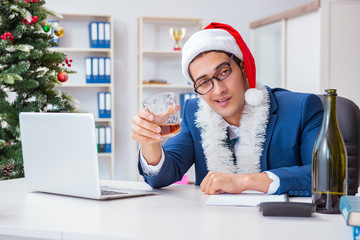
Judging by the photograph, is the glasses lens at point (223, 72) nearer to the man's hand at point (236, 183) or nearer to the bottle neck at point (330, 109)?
the man's hand at point (236, 183)

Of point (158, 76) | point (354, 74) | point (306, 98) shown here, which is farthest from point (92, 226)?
point (158, 76)

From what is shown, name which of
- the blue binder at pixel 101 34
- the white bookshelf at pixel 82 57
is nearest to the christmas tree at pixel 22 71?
the blue binder at pixel 101 34

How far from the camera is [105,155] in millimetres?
5047

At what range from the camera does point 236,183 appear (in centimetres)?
139

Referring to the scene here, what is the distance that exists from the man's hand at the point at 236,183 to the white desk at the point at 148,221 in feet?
0.23

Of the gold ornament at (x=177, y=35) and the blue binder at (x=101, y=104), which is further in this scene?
the gold ornament at (x=177, y=35)

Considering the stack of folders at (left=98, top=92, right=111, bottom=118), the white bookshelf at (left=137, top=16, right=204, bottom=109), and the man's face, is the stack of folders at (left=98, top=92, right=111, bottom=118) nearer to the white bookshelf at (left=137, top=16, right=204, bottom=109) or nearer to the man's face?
the white bookshelf at (left=137, top=16, right=204, bottom=109)

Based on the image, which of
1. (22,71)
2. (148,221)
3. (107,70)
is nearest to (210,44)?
(148,221)

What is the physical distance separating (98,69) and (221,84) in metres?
3.53

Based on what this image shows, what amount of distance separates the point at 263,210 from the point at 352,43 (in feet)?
11.6

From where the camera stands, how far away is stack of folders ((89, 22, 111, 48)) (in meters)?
5.03

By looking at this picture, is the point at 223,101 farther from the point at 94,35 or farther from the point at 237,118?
the point at 94,35

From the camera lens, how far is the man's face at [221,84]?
1698 millimetres

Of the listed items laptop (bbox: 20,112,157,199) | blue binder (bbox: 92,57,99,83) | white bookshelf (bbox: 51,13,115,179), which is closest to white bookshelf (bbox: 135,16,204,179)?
white bookshelf (bbox: 51,13,115,179)
